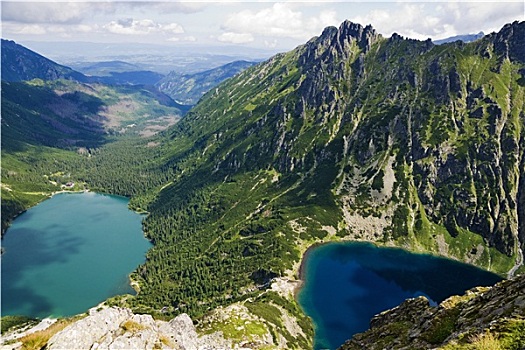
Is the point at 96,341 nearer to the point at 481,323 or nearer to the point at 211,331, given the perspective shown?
the point at 481,323

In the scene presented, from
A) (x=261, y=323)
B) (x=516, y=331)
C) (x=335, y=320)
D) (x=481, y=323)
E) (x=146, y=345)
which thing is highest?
(x=516, y=331)

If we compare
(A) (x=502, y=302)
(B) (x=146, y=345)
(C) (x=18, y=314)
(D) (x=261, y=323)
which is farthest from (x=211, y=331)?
(C) (x=18, y=314)

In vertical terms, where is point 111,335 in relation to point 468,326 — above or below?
below

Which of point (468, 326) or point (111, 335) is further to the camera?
point (111, 335)

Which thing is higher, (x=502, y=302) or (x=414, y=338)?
(x=502, y=302)

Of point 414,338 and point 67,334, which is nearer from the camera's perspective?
point 67,334

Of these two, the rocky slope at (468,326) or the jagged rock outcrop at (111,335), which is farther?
the jagged rock outcrop at (111,335)

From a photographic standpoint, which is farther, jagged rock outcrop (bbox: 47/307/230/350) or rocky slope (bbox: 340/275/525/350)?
jagged rock outcrop (bbox: 47/307/230/350)

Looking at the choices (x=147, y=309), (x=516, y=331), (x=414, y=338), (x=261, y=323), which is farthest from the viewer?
(x=147, y=309)
